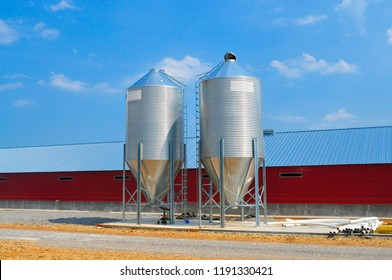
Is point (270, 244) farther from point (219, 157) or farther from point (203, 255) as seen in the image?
point (219, 157)

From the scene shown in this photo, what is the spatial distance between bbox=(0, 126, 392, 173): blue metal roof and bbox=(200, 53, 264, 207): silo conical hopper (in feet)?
34.2

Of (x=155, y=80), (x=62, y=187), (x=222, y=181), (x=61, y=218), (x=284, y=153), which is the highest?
(x=155, y=80)

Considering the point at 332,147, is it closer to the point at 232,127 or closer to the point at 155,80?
the point at 232,127

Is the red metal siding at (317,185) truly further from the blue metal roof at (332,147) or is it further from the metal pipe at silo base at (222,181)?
the metal pipe at silo base at (222,181)

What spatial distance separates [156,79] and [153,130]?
3022mm

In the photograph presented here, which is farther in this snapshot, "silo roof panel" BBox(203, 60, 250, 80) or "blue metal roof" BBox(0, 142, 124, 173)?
"blue metal roof" BBox(0, 142, 124, 173)

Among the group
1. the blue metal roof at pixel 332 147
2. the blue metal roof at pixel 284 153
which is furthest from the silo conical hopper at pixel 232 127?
the blue metal roof at pixel 284 153

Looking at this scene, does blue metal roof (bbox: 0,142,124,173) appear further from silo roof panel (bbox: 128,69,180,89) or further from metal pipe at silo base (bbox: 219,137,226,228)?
metal pipe at silo base (bbox: 219,137,226,228)

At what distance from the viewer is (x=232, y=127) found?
819 inches

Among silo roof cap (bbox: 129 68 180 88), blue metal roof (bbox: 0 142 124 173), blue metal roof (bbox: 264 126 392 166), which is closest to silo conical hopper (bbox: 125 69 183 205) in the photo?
silo roof cap (bbox: 129 68 180 88)

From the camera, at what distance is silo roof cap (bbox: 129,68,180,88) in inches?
912

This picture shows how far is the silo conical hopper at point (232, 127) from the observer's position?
2075 centimetres

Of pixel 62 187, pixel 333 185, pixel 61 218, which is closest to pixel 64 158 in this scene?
pixel 62 187

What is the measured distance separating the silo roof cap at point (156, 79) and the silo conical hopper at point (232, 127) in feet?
9.05
